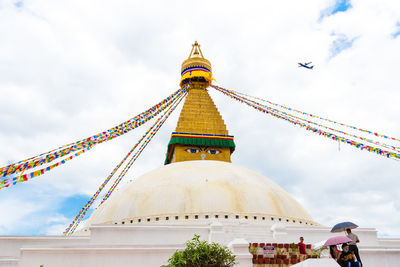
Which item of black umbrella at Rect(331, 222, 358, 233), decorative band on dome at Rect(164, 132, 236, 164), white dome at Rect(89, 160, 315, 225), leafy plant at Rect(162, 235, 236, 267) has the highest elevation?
decorative band on dome at Rect(164, 132, 236, 164)

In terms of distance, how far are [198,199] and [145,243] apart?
3.13 meters

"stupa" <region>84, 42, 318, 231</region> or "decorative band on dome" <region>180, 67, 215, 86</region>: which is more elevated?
"decorative band on dome" <region>180, 67, 215, 86</region>

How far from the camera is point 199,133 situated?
2270 centimetres

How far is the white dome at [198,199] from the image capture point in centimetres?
1327

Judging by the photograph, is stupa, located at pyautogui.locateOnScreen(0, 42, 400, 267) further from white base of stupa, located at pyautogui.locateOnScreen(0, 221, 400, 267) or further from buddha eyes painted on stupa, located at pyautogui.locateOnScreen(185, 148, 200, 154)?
buddha eyes painted on stupa, located at pyautogui.locateOnScreen(185, 148, 200, 154)

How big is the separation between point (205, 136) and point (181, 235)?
11539 mm

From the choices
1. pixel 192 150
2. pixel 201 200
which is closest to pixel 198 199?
pixel 201 200

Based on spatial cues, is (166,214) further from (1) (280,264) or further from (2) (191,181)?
(1) (280,264)

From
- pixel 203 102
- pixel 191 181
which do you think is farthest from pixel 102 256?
pixel 203 102

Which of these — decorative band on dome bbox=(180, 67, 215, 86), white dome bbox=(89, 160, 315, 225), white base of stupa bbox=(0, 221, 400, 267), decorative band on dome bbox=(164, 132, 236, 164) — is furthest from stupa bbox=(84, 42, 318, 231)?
decorative band on dome bbox=(180, 67, 215, 86)

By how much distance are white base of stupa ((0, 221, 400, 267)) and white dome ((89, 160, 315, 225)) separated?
4.47 ft

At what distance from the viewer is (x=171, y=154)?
23281 mm

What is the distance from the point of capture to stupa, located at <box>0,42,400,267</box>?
8.76 meters

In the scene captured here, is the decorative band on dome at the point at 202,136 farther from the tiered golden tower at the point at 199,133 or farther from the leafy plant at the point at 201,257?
the leafy plant at the point at 201,257
